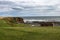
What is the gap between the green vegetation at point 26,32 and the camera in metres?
2.32

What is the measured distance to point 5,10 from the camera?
98.7 inches

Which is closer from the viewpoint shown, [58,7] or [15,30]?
[15,30]

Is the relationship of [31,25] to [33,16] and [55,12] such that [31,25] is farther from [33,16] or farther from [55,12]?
[55,12]

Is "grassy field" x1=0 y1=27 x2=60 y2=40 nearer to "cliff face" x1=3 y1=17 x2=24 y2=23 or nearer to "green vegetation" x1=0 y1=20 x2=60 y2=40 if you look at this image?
"green vegetation" x1=0 y1=20 x2=60 y2=40

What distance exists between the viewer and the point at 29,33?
238 cm

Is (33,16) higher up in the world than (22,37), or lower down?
higher up

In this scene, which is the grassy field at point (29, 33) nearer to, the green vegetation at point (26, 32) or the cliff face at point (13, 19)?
the green vegetation at point (26, 32)

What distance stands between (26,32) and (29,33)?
0.18ft

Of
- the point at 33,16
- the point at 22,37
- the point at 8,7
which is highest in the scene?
the point at 8,7

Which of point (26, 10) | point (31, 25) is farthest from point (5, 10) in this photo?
point (31, 25)

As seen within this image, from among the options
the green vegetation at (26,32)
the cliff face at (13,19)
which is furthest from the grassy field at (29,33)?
the cliff face at (13,19)

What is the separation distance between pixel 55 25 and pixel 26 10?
593 mm

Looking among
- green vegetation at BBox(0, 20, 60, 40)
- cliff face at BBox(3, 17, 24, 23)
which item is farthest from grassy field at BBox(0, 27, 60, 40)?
cliff face at BBox(3, 17, 24, 23)

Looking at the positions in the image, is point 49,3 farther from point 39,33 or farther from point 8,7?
point 8,7
